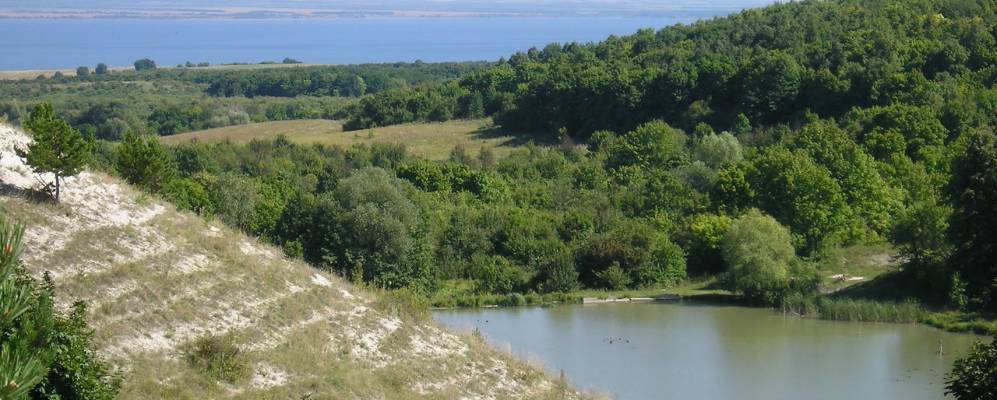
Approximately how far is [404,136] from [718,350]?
33.2m

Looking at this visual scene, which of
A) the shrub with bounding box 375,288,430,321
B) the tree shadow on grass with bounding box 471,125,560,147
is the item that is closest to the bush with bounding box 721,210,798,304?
the shrub with bounding box 375,288,430,321

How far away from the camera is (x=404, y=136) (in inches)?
2240

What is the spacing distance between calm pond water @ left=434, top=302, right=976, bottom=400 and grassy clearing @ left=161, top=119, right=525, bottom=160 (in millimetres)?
22991

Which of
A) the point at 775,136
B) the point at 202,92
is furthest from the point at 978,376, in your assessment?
the point at 202,92

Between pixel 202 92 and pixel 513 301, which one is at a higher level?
pixel 202 92

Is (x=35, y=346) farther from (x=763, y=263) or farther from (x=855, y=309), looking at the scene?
(x=763, y=263)

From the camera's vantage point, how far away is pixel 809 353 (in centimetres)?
2531

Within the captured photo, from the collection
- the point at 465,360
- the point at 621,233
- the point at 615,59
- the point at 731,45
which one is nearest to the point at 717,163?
the point at 621,233

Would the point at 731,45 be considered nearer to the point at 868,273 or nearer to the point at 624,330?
the point at 868,273

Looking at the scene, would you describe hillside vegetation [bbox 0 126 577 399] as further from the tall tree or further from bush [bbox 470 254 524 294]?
the tall tree

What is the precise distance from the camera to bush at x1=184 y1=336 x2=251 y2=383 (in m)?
14.6

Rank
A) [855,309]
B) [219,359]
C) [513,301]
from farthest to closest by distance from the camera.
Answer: [513,301] → [855,309] → [219,359]

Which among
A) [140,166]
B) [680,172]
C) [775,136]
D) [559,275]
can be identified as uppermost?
[140,166]

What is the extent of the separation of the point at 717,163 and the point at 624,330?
18.0 metres
